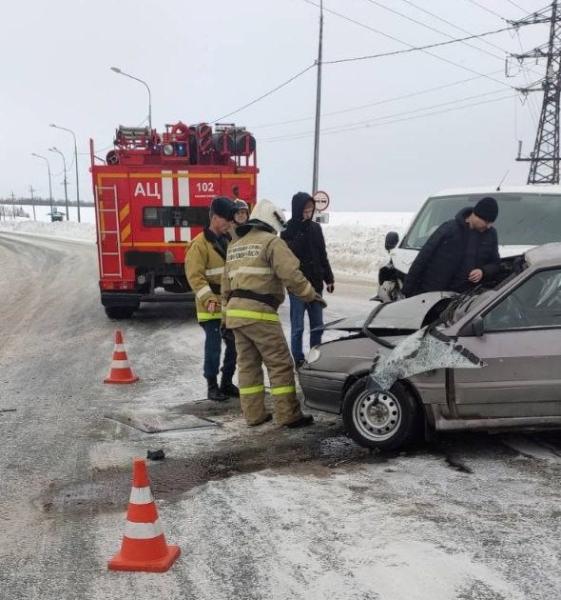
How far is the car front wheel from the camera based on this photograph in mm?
4418

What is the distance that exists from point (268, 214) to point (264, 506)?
2483 mm

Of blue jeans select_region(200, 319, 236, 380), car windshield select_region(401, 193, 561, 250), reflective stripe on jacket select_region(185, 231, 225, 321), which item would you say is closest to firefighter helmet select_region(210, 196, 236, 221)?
reflective stripe on jacket select_region(185, 231, 225, 321)

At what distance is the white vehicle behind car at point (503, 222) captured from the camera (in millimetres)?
6914

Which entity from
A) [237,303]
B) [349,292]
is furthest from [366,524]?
[349,292]

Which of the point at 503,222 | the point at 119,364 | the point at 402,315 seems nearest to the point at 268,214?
the point at 402,315

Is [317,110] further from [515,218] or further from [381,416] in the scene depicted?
[381,416]

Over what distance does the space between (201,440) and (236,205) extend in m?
2.30

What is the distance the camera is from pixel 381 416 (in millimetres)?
4512

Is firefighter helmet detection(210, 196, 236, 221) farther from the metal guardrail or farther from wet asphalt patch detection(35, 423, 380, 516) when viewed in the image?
the metal guardrail

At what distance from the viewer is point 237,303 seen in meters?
5.27

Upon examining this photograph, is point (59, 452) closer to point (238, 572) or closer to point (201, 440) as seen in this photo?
point (201, 440)

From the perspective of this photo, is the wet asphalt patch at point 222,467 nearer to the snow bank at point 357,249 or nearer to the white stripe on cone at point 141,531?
the white stripe on cone at point 141,531

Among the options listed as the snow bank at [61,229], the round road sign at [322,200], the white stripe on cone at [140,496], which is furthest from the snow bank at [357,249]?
the snow bank at [61,229]

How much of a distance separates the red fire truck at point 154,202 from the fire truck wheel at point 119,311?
299 mm
